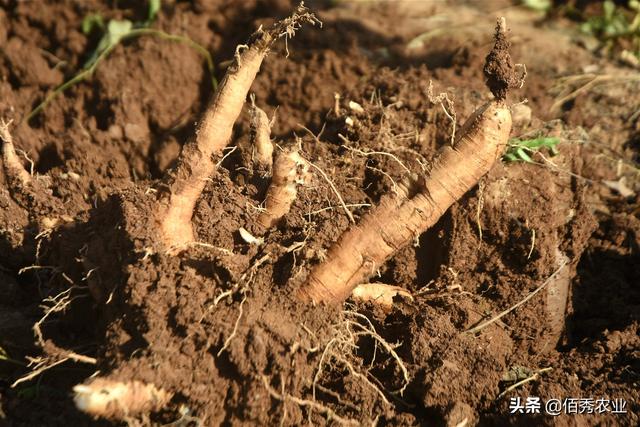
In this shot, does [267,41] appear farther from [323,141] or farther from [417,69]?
[417,69]

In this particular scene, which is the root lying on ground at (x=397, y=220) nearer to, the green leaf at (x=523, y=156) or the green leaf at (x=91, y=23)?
the green leaf at (x=523, y=156)

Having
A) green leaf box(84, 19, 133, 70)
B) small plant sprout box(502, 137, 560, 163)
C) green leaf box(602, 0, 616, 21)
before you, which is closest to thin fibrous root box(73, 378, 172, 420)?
small plant sprout box(502, 137, 560, 163)

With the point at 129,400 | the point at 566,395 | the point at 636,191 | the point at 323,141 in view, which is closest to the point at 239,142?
the point at 323,141

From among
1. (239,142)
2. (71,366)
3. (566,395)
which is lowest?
(566,395)

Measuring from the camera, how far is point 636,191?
111 inches

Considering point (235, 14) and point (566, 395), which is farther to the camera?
point (235, 14)

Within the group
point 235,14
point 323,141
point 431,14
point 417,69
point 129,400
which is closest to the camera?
point 129,400

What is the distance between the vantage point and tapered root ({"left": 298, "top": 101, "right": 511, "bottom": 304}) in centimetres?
199

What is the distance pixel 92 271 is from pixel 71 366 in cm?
35

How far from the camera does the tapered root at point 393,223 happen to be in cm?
199

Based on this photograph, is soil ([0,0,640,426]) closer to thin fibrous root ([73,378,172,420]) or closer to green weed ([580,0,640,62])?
thin fibrous root ([73,378,172,420])

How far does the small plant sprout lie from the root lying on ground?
0.50 m

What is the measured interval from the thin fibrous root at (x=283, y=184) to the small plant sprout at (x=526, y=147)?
882 millimetres

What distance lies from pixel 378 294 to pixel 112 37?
2.08 m
